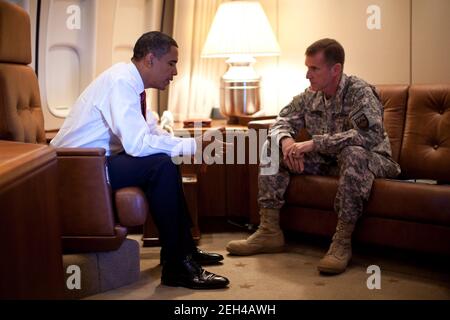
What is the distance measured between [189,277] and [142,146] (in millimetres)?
593

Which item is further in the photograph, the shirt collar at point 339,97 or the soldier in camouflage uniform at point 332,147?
the shirt collar at point 339,97

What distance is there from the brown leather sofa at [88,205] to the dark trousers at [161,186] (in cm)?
6

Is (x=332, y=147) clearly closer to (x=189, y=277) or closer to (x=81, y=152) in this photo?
(x=189, y=277)

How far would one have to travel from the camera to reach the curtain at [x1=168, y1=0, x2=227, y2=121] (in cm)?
420

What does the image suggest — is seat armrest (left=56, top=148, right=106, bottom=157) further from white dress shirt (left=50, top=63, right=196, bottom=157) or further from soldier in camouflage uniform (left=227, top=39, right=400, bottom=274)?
soldier in camouflage uniform (left=227, top=39, right=400, bottom=274)

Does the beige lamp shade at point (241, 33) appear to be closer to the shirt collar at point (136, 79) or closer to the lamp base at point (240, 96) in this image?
the lamp base at point (240, 96)

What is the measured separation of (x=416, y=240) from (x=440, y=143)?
2.01 ft

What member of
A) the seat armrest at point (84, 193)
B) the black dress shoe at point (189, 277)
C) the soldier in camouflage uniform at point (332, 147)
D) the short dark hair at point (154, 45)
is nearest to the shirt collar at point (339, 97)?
the soldier in camouflage uniform at point (332, 147)

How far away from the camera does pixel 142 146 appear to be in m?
2.58

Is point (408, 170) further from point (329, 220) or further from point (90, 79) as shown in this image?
point (90, 79)

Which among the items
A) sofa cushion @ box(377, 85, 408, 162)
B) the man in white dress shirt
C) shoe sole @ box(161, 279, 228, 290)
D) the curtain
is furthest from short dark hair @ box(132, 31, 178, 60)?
the curtain

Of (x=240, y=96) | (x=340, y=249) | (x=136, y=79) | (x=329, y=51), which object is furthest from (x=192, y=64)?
(x=340, y=249)

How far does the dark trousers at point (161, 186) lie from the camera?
2574mm

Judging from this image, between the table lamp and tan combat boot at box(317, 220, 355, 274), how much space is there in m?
1.29
